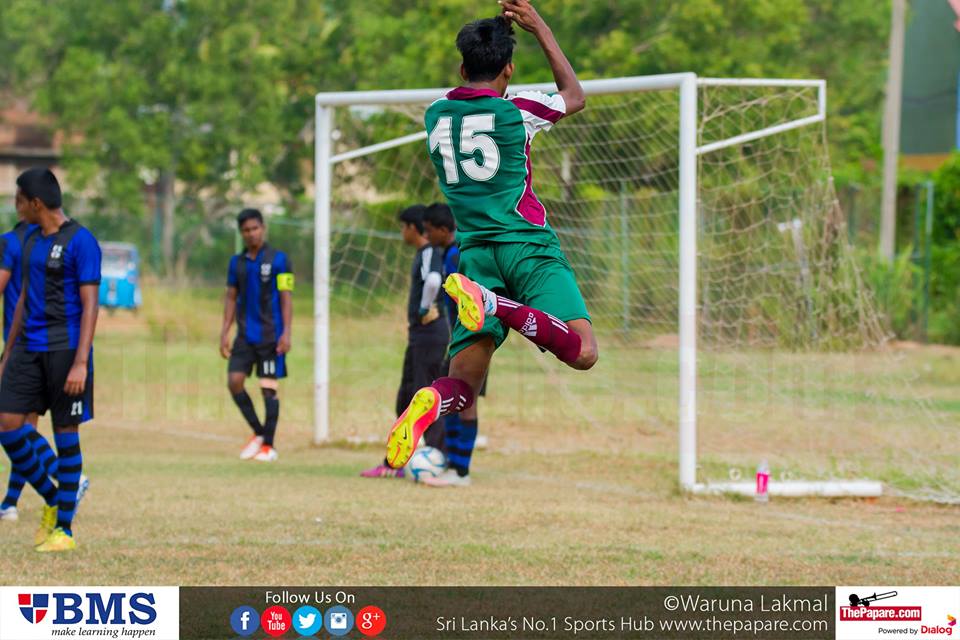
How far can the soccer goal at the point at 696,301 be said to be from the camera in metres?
11.2

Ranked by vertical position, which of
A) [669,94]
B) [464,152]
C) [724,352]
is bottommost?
[724,352]

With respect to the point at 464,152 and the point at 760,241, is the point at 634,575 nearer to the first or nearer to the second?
the point at 464,152

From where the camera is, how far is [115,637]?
6074mm

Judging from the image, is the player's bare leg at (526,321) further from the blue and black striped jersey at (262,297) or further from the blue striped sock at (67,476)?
the blue and black striped jersey at (262,297)

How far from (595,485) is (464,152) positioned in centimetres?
552

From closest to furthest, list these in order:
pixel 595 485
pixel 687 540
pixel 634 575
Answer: pixel 634 575 < pixel 687 540 < pixel 595 485

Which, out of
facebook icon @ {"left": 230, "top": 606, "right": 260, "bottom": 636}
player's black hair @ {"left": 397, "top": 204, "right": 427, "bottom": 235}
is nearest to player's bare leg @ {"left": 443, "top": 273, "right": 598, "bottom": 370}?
facebook icon @ {"left": 230, "top": 606, "right": 260, "bottom": 636}

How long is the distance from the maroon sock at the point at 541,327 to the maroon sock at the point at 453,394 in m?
0.41

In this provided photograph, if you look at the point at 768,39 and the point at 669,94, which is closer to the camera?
the point at 669,94

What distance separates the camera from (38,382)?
792 centimetres

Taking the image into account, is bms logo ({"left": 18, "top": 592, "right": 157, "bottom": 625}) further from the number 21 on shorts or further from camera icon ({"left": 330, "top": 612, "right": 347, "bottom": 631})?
the number 21 on shorts

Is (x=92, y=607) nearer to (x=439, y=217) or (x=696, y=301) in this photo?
(x=439, y=217)

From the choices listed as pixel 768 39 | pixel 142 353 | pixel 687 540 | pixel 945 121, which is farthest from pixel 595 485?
pixel 945 121

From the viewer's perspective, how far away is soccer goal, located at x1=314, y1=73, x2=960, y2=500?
440 inches
